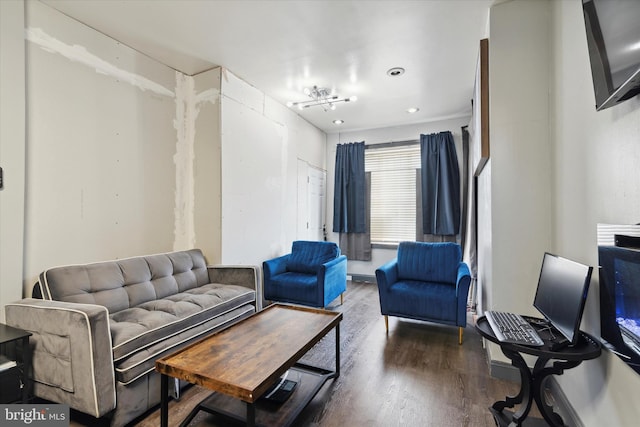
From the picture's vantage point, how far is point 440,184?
462 cm

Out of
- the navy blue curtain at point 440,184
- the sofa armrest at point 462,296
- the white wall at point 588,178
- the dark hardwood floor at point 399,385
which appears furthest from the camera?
the navy blue curtain at point 440,184

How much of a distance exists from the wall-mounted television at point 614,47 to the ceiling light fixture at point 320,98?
2667 mm

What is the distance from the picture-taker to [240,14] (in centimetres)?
231

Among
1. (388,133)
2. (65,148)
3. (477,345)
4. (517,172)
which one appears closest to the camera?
(517,172)

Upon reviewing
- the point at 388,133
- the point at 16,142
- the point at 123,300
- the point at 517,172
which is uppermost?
the point at 388,133

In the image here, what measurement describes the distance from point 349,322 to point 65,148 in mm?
3118

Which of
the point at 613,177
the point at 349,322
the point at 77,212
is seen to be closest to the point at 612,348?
the point at 613,177

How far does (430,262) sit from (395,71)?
2162mm

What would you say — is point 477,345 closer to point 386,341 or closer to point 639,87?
point 386,341

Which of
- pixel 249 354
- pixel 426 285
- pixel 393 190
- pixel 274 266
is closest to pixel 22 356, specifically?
pixel 249 354

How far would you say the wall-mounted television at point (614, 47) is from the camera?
97 centimetres

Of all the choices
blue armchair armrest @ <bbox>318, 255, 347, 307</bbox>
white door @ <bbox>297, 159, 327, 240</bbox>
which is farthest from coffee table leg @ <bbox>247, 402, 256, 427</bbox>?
white door @ <bbox>297, 159, 327, 240</bbox>

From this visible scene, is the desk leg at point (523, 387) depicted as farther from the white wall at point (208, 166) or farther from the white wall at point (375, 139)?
the white wall at point (375, 139)

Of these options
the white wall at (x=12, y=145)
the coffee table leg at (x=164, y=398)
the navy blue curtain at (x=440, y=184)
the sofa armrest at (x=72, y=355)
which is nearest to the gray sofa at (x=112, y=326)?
the sofa armrest at (x=72, y=355)
